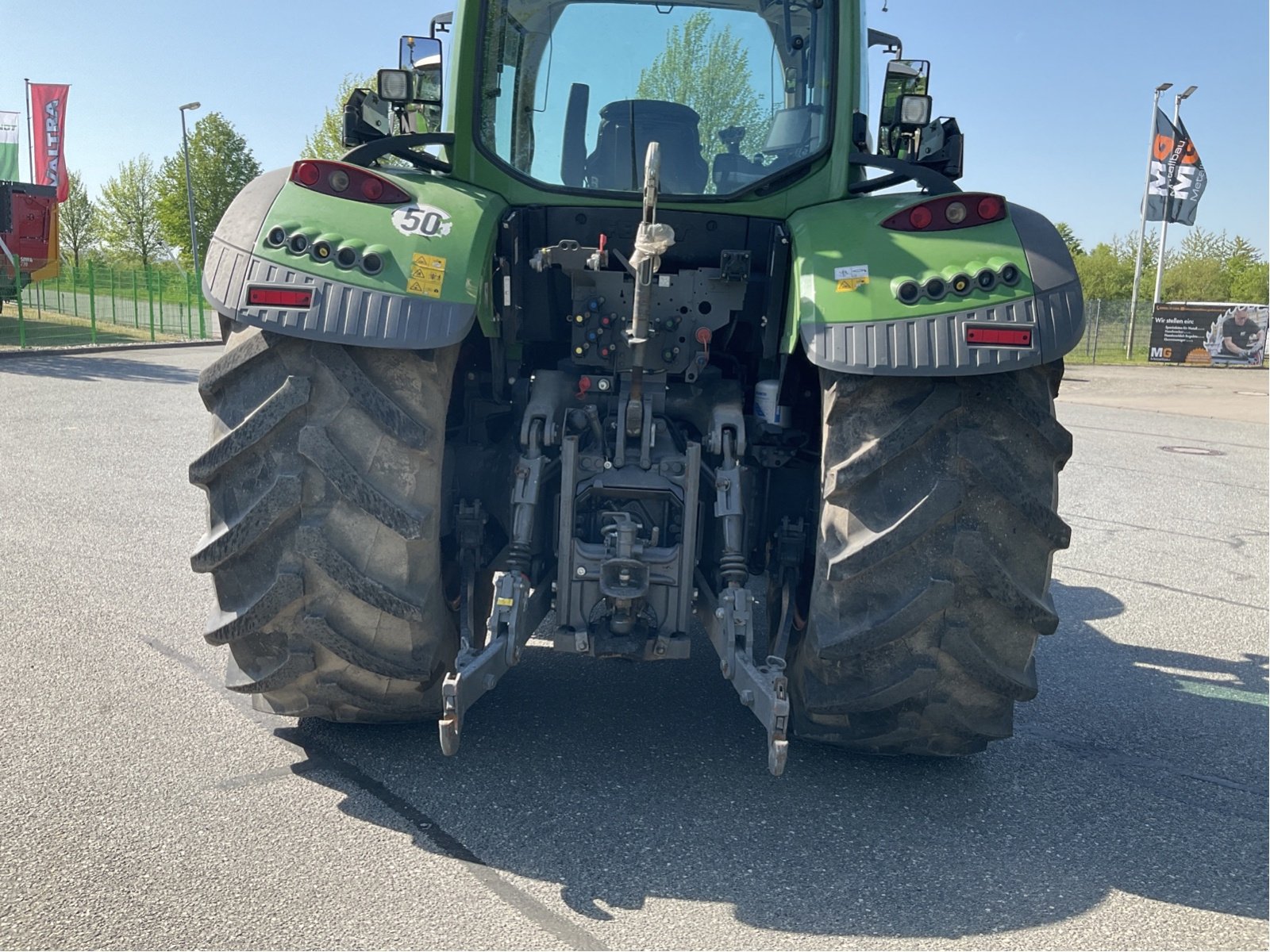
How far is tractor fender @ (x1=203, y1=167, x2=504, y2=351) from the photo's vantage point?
3.07m

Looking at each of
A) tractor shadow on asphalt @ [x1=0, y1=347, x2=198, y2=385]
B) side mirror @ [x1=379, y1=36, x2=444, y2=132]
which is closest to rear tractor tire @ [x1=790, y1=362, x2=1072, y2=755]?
side mirror @ [x1=379, y1=36, x2=444, y2=132]

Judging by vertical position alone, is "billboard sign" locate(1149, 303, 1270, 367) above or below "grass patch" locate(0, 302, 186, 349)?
above

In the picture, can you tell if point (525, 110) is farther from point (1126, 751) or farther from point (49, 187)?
point (49, 187)

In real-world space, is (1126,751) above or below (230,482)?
below

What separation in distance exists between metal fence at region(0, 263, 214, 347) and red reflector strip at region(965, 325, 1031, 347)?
23460mm

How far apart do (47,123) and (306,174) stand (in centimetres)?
2944

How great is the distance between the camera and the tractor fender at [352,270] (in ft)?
10.1

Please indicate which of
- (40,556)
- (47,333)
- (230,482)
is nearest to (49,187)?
(47,333)

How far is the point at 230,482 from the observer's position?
10.5 feet

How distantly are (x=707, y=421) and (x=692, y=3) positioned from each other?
1584 mm

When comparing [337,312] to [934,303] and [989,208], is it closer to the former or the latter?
[934,303]

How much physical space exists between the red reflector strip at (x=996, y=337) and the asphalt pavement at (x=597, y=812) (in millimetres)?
1507

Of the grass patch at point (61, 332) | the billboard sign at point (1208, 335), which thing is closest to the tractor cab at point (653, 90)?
the grass patch at point (61, 332)

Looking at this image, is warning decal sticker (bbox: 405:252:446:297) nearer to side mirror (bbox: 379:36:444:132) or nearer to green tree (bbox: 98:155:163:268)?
side mirror (bbox: 379:36:444:132)
